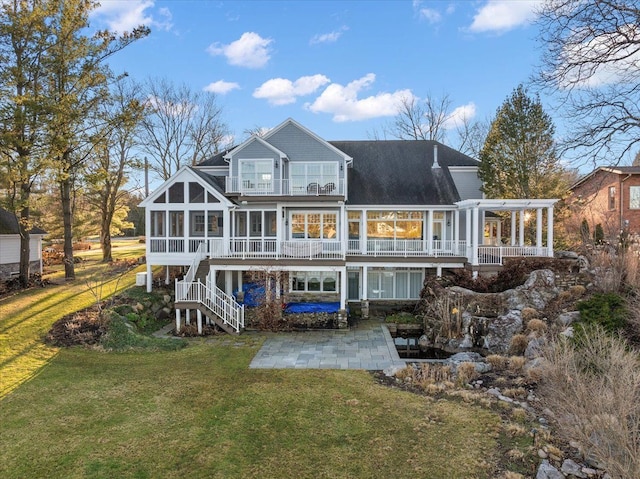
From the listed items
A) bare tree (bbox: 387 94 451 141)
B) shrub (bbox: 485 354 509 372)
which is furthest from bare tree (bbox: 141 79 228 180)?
shrub (bbox: 485 354 509 372)

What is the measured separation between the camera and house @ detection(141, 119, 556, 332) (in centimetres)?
1656

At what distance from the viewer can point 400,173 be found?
2053cm

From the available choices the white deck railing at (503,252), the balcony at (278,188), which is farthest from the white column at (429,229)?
the balcony at (278,188)

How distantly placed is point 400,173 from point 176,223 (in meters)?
12.1

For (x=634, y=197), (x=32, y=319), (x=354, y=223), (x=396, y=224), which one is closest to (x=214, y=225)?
(x=354, y=223)

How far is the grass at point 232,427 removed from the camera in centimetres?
588

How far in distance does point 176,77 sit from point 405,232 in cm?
2344

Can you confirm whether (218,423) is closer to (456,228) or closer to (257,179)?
(257,179)

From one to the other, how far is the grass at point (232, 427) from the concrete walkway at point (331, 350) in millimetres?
757

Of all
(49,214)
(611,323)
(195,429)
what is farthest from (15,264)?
(611,323)

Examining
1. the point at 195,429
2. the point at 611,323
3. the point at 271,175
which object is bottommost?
the point at 195,429

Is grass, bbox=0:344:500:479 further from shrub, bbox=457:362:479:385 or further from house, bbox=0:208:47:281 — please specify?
house, bbox=0:208:47:281

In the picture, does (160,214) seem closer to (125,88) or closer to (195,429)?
(195,429)

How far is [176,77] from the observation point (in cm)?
3019
